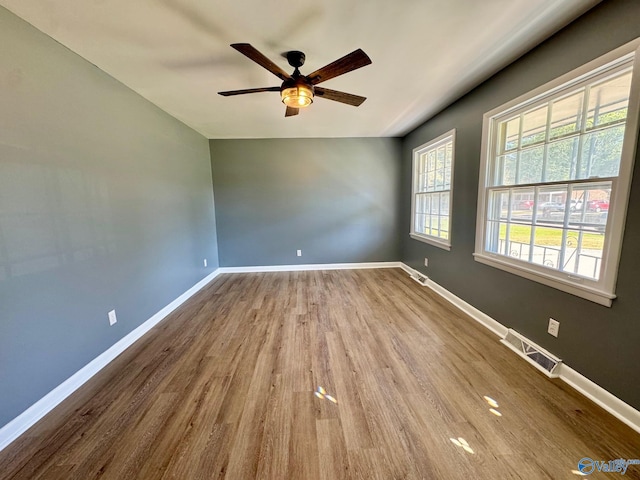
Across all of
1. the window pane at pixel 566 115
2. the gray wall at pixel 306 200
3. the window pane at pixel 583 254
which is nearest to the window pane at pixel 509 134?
the window pane at pixel 566 115

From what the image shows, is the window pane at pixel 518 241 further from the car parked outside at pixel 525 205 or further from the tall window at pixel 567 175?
the car parked outside at pixel 525 205

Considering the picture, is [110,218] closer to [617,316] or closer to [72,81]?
[72,81]

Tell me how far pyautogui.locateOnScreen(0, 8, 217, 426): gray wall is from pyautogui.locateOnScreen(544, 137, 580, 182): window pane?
3.60 m

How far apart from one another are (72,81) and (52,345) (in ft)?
6.26

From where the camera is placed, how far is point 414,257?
4164mm

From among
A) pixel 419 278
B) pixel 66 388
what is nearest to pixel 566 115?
pixel 419 278

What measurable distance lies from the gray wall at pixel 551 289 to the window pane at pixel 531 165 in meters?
0.49

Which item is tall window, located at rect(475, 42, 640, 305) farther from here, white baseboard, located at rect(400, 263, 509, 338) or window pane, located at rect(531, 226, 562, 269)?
white baseboard, located at rect(400, 263, 509, 338)

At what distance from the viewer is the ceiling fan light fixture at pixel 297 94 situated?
1881mm

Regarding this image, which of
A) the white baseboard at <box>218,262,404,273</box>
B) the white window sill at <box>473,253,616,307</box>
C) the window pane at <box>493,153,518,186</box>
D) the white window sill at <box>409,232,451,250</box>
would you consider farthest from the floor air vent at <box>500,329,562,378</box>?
the white baseboard at <box>218,262,404,273</box>

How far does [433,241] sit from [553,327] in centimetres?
180

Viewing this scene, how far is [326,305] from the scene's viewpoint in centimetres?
303

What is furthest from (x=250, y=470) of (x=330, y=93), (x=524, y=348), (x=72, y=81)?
(x=72, y=81)

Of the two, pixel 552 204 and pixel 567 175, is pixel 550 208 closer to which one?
pixel 552 204
